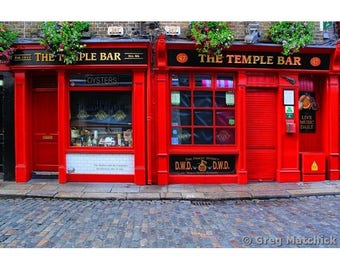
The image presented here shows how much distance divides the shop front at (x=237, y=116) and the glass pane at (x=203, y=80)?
1.0 inches

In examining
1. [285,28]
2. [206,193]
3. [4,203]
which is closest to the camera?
[4,203]

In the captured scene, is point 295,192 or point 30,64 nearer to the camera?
point 295,192

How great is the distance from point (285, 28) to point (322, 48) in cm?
126

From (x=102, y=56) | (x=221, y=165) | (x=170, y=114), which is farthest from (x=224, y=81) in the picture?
(x=102, y=56)

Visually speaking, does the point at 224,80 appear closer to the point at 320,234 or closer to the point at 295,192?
the point at 295,192

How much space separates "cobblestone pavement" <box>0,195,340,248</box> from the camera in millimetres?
4223

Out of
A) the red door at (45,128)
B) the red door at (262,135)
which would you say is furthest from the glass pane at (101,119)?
the red door at (262,135)

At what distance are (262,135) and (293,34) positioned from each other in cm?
269

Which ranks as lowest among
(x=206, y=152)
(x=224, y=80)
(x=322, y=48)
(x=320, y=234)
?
(x=320, y=234)

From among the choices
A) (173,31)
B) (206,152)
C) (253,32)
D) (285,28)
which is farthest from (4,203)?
(285,28)

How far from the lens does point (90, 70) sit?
318 inches

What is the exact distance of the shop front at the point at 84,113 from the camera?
25.9 feet

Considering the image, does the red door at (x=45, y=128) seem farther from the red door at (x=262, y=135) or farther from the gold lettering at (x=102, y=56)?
the red door at (x=262, y=135)

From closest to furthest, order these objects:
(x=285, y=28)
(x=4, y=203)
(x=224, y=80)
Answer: (x=4, y=203)
(x=285, y=28)
(x=224, y=80)
